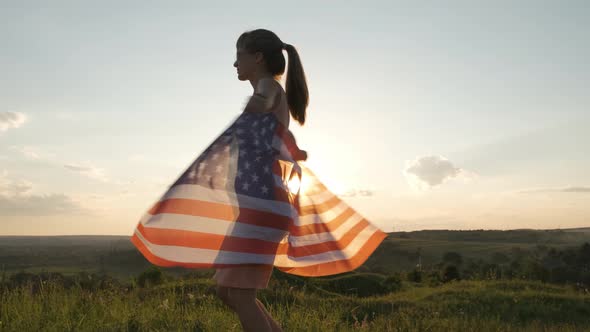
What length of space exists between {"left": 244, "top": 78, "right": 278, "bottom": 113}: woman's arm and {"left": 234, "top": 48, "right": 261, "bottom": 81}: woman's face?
0.61 ft

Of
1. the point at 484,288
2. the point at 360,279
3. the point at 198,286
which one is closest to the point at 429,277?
the point at 360,279

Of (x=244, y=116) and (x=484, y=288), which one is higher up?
(x=244, y=116)

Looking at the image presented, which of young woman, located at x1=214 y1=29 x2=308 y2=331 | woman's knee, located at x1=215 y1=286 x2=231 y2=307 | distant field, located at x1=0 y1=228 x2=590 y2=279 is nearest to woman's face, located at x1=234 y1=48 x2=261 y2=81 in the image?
young woman, located at x1=214 y1=29 x2=308 y2=331

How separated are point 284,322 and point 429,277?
1659cm

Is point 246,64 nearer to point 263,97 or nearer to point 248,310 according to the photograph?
point 263,97

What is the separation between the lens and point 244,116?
3428 millimetres

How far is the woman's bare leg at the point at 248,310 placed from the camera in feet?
10.5

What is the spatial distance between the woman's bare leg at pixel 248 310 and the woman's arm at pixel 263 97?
120 cm

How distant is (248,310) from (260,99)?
139 centimetres

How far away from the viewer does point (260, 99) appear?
3375 mm

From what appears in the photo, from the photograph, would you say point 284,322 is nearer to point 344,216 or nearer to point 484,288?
point 344,216

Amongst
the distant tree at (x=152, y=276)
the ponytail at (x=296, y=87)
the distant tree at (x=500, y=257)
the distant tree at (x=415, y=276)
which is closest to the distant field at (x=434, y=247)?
the distant tree at (x=500, y=257)

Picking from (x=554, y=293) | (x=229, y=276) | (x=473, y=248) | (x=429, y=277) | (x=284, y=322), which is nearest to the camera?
(x=229, y=276)

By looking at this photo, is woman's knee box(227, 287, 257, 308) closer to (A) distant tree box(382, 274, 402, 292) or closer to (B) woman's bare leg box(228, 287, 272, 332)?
(B) woman's bare leg box(228, 287, 272, 332)
